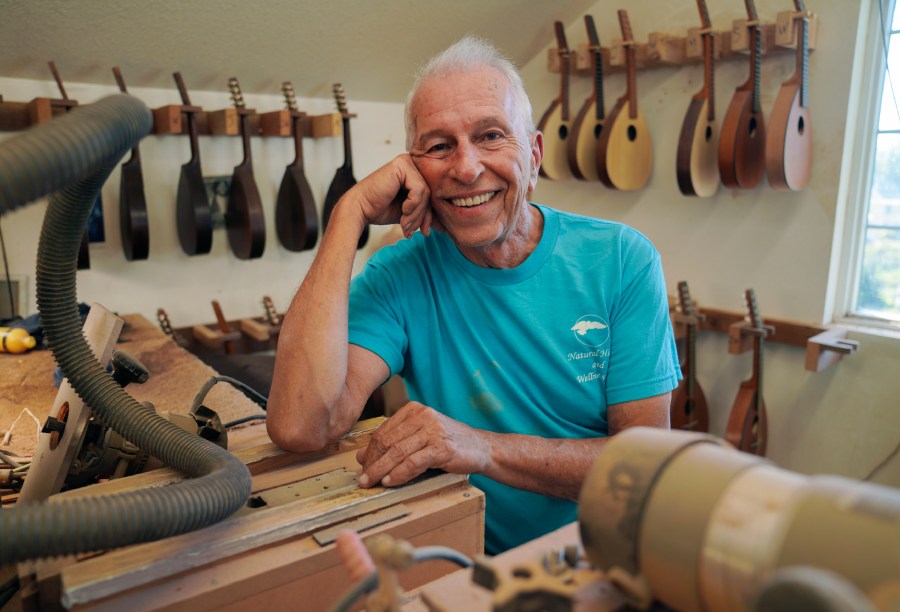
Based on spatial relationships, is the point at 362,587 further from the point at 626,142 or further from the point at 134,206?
the point at 626,142

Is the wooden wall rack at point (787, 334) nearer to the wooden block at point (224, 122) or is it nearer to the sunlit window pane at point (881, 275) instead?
the sunlit window pane at point (881, 275)

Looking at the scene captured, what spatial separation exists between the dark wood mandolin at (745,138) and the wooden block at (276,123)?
67.3 inches

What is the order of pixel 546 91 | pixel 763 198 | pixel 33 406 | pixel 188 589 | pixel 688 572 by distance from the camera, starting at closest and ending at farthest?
1. pixel 688 572
2. pixel 188 589
3. pixel 33 406
4. pixel 763 198
5. pixel 546 91

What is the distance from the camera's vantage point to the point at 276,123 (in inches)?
109

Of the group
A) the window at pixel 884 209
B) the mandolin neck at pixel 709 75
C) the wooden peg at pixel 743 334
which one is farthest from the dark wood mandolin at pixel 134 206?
the window at pixel 884 209

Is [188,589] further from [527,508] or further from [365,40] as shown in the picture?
[365,40]

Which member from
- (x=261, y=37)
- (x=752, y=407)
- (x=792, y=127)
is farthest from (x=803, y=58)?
(x=261, y=37)

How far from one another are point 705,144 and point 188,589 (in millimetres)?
2558

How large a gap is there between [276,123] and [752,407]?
2.23 metres

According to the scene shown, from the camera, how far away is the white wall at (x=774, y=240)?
8.13ft

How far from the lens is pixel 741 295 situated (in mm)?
2828

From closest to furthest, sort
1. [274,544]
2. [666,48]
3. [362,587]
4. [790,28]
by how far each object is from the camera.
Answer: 1. [362,587]
2. [274,544]
3. [790,28]
4. [666,48]

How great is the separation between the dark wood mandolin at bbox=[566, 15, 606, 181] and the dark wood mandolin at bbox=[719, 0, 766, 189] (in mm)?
549

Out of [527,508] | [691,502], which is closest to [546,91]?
[527,508]
